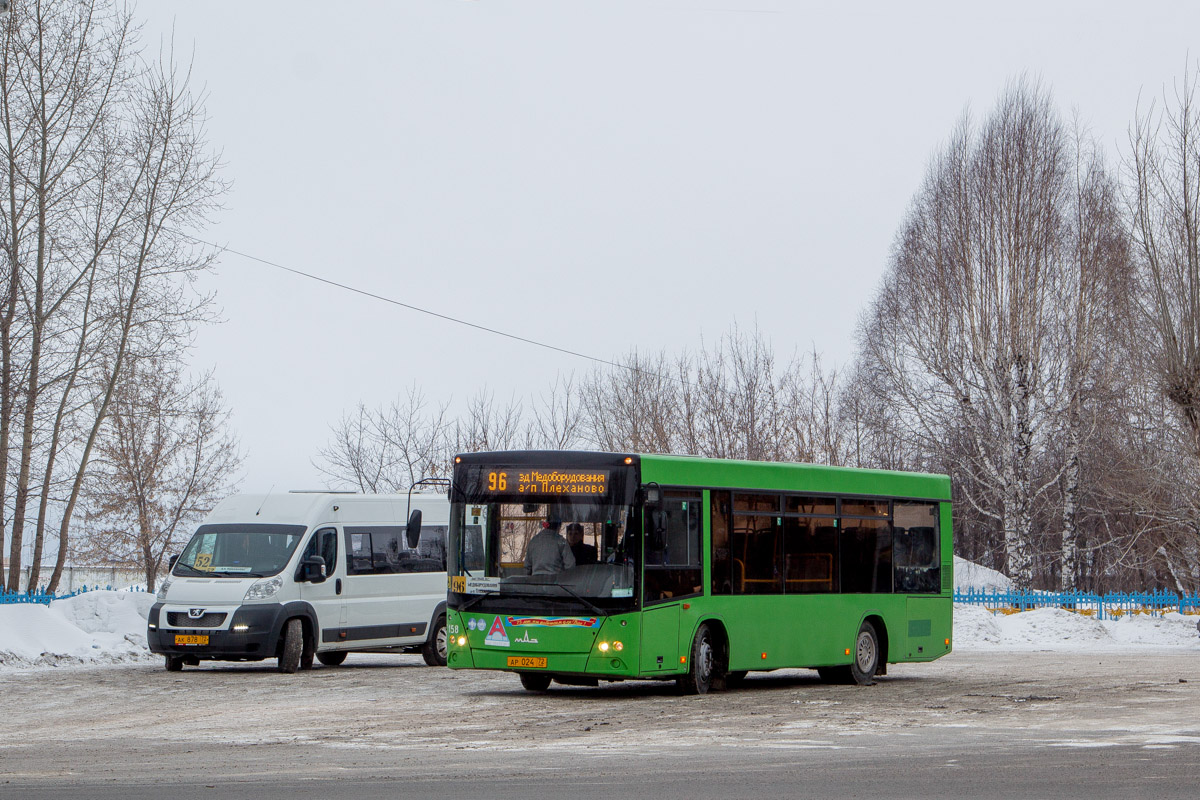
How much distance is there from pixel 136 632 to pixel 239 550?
5.02 meters

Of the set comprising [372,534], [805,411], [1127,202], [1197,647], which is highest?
[1127,202]

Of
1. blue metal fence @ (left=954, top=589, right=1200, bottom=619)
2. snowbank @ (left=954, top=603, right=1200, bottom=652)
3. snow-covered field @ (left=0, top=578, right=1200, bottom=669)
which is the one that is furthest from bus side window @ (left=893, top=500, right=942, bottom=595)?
blue metal fence @ (left=954, top=589, right=1200, bottom=619)

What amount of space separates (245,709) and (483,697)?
2.68m

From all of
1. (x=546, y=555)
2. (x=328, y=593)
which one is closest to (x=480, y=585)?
(x=546, y=555)

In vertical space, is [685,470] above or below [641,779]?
above

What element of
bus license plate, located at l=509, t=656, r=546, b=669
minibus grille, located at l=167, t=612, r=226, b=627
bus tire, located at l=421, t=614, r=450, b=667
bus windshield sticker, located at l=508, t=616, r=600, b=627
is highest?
bus windshield sticker, located at l=508, t=616, r=600, b=627

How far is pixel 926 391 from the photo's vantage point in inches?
1863

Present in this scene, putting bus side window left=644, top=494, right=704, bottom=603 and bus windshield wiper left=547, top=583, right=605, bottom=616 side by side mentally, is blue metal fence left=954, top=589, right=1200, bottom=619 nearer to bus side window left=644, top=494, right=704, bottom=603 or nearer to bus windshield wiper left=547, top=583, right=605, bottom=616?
bus side window left=644, top=494, right=704, bottom=603

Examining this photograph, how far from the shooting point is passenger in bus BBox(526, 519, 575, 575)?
16.2 m

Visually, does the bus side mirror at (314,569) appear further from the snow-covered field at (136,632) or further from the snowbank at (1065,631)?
the snowbank at (1065,631)

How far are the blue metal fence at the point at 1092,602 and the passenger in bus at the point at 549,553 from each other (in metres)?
24.5

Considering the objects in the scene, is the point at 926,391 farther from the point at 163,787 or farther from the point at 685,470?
the point at 163,787

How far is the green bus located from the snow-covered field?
8551mm

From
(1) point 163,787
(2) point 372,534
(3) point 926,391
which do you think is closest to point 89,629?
(2) point 372,534
